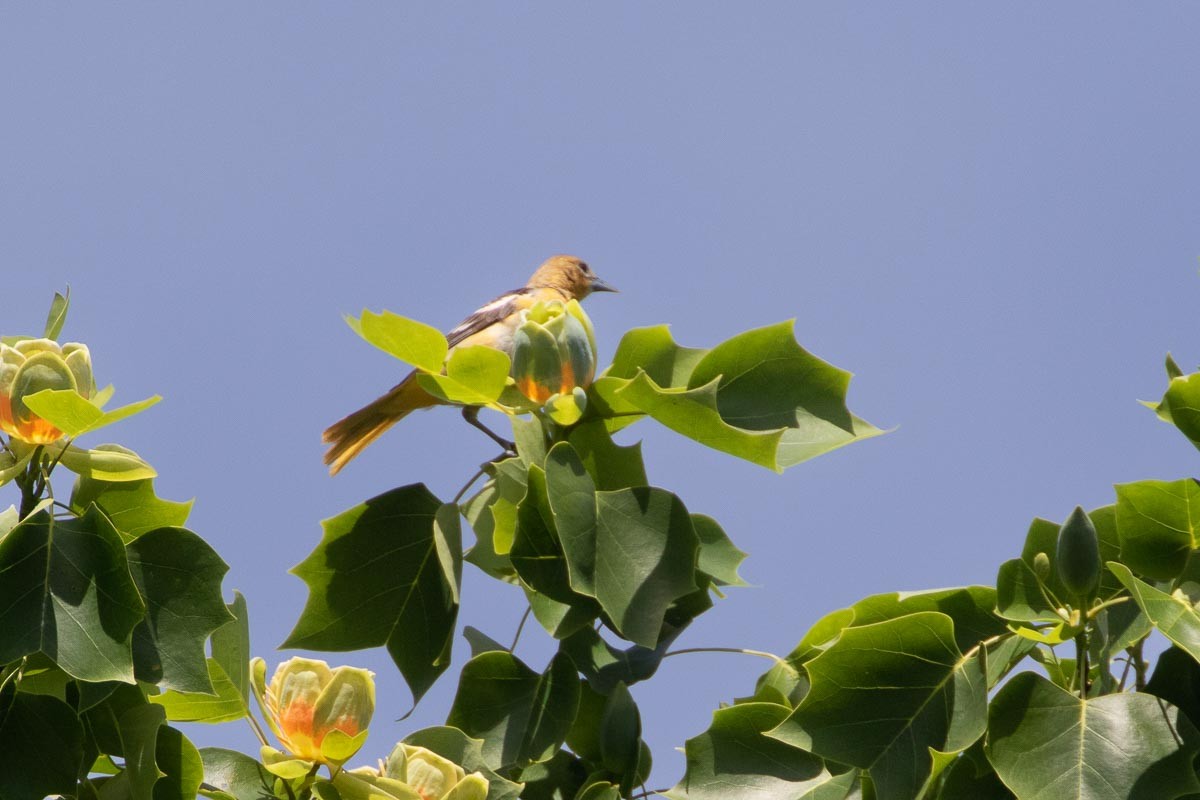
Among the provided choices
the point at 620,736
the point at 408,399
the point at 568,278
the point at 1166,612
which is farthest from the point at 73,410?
the point at 568,278

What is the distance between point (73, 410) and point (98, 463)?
5.6 inches

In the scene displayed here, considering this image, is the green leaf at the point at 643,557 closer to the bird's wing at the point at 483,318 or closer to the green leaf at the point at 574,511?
the green leaf at the point at 574,511

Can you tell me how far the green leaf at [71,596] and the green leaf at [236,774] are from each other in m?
0.30

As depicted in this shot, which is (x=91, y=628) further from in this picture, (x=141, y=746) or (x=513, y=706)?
(x=513, y=706)

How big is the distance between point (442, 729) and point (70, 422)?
2.40 ft

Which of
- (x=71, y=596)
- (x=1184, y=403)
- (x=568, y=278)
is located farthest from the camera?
(x=568, y=278)

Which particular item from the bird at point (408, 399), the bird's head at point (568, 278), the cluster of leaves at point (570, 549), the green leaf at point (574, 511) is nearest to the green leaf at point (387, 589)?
the cluster of leaves at point (570, 549)

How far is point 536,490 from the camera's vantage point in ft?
6.64

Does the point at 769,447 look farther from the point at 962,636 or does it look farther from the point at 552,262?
the point at 552,262

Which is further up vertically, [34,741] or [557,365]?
[557,365]

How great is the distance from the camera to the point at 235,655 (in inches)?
84.7

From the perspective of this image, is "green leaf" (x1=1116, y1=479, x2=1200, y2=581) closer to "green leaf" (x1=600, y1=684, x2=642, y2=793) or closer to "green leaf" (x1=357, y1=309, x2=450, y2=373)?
"green leaf" (x1=600, y1=684, x2=642, y2=793)

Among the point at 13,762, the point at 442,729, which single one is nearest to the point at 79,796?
the point at 13,762

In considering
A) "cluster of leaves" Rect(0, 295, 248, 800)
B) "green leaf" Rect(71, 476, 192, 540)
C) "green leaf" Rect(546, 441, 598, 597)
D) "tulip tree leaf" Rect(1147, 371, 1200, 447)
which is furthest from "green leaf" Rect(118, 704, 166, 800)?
"tulip tree leaf" Rect(1147, 371, 1200, 447)
